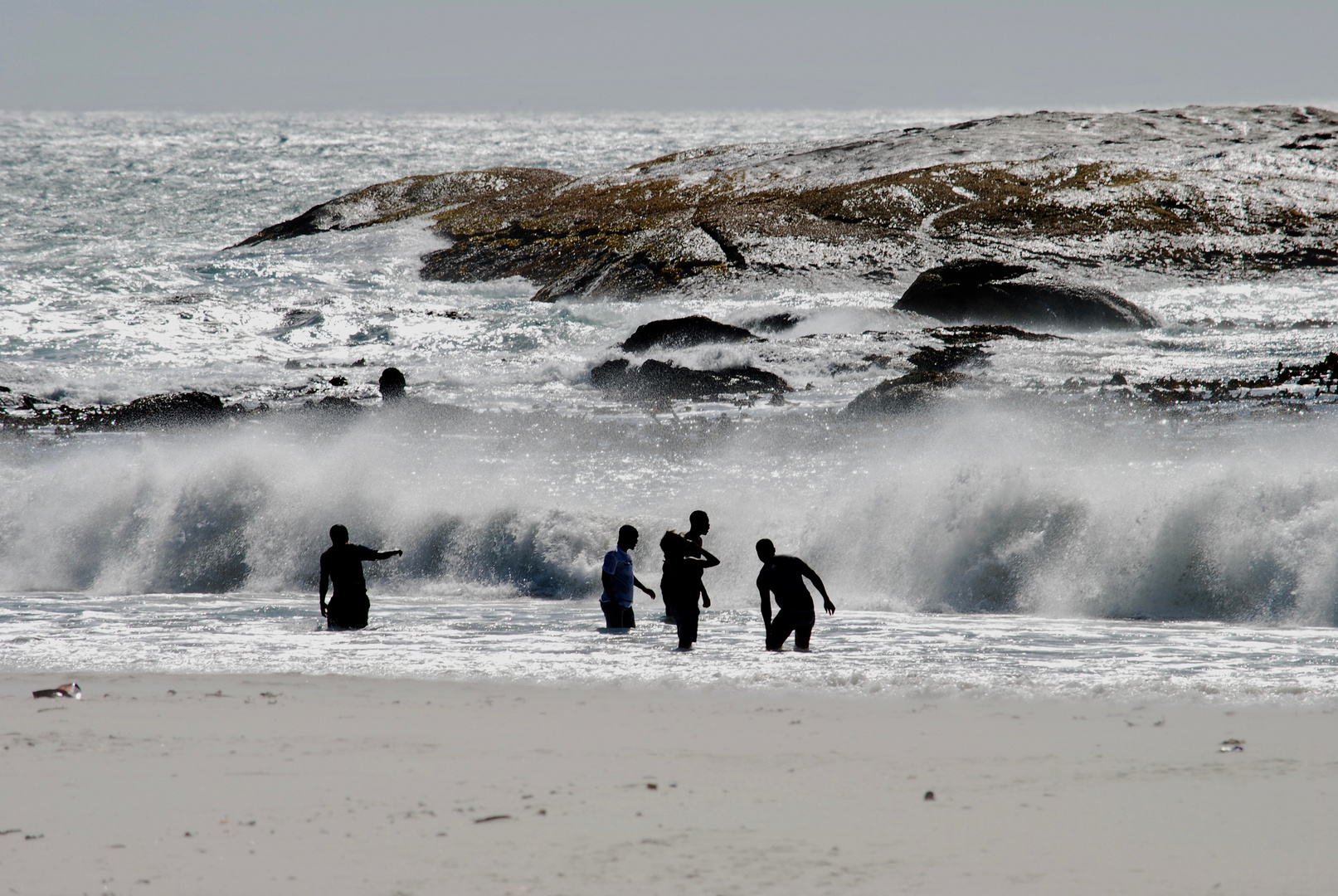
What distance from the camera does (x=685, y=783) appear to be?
5.80 m

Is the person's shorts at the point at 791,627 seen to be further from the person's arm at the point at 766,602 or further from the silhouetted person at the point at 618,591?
the silhouetted person at the point at 618,591

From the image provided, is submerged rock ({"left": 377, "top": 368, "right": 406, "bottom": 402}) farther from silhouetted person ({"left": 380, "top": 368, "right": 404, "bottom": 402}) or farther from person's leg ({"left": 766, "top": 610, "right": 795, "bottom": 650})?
person's leg ({"left": 766, "top": 610, "right": 795, "bottom": 650})

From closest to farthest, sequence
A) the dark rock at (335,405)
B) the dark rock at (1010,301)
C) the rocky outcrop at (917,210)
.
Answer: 1. the dark rock at (335,405)
2. the dark rock at (1010,301)
3. the rocky outcrop at (917,210)

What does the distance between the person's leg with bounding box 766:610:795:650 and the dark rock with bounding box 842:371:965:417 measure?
11.3 metres

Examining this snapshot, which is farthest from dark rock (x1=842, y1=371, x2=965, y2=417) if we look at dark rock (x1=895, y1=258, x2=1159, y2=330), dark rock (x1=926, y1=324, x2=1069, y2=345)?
dark rock (x1=895, y1=258, x2=1159, y2=330)

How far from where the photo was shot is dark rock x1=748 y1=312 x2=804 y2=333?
27.4m

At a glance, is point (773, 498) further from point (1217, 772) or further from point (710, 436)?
point (1217, 772)

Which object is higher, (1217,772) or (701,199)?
(701,199)

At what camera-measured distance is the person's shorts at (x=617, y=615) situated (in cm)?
1107

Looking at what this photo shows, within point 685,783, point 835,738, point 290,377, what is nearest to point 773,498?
point 835,738

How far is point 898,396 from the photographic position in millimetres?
21047

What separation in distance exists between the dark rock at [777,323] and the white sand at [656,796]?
2004cm

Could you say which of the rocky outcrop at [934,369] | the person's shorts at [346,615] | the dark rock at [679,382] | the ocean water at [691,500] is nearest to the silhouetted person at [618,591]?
the ocean water at [691,500]

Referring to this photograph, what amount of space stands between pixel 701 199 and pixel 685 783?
110ft
